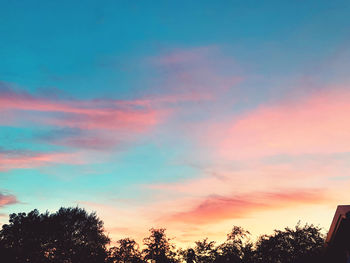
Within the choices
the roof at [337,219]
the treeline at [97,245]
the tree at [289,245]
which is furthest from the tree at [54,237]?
the roof at [337,219]

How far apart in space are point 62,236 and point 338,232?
240 ft

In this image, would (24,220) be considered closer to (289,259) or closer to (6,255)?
(6,255)

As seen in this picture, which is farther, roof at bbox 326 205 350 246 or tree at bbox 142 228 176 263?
tree at bbox 142 228 176 263

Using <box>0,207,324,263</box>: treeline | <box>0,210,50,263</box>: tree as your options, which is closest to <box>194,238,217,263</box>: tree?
<box>0,207,324,263</box>: treeline

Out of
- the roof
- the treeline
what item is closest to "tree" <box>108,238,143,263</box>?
the treeline

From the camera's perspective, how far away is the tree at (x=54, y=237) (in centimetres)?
7294

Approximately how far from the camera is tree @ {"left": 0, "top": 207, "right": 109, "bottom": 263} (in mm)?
72938

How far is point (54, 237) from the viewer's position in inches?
2923

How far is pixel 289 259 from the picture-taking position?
60469mm

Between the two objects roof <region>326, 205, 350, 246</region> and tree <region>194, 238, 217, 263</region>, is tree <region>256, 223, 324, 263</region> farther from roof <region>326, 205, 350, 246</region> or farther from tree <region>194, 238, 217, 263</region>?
roof <region>326, 205, 350, 246</region>

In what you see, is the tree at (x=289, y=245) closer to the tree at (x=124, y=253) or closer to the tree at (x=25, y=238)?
the tree at (x=124, y=253)

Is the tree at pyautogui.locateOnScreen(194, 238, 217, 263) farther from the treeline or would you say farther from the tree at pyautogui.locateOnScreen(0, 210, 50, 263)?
the tree at pyautogui.locateOnScreen(0, 210, 50, 263)

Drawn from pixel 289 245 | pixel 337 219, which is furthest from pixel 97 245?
pixel 337 219

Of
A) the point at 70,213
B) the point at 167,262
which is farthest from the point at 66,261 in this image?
the point at 167,262
